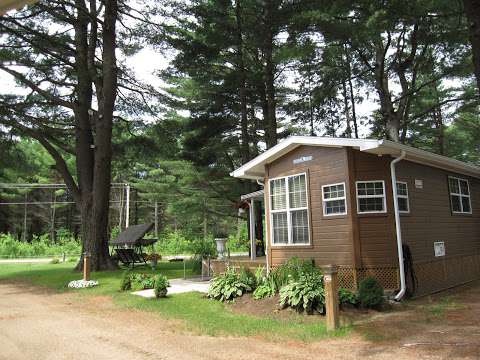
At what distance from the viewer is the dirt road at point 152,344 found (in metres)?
5.75

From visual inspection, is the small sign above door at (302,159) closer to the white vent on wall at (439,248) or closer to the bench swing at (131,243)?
the white vent on wall at (439,248)

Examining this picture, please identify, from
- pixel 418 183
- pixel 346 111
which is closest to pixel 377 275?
pixel 418 183

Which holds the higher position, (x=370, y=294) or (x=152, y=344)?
(x=370, y=294)

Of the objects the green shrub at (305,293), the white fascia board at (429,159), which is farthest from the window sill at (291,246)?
the white fascia board at (429,159)

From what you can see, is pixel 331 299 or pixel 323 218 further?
pixel 323 218

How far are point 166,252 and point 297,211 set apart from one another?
79.9 ft

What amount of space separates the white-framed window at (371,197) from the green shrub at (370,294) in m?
1.70

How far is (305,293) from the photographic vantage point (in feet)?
26.9

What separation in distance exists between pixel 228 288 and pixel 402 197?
4521 millimetres

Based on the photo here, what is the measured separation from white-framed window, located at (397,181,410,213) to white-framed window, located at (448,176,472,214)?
3.06 m

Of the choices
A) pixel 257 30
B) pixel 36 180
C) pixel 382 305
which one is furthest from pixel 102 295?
pixel 36 180

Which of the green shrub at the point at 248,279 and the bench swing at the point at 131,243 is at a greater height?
the bench swing at the point at 131,243

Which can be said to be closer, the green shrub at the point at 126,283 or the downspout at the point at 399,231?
the downspout at the point at 399,231

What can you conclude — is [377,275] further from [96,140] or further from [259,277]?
[96,140]
